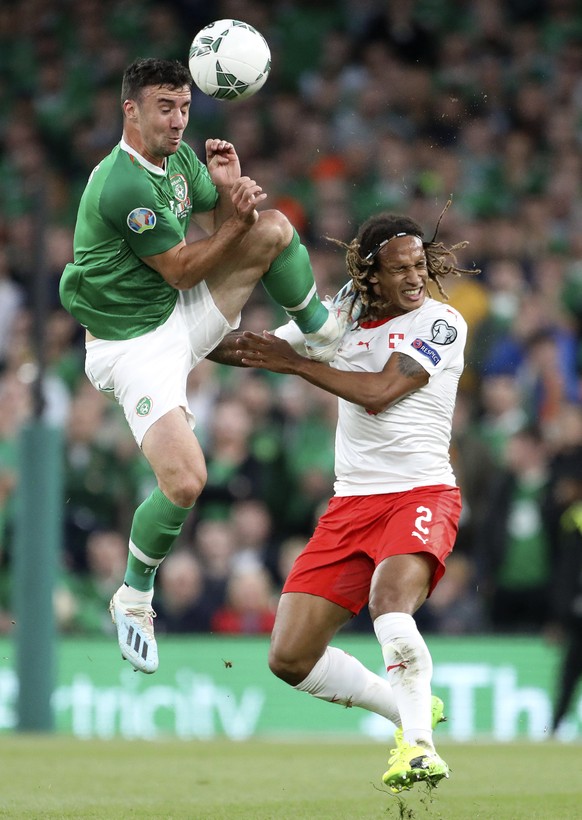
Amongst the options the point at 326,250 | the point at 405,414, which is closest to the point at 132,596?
the point at 405,414

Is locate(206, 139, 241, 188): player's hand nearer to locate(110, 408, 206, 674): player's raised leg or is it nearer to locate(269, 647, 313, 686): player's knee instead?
locate(110, 408, 206, 674): player's raised leg

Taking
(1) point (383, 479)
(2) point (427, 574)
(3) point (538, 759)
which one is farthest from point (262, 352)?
(3) point (538, 759)

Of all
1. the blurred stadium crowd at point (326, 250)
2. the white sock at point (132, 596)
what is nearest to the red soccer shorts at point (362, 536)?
the white sock at point (132, 596)

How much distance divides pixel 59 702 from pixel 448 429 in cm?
546

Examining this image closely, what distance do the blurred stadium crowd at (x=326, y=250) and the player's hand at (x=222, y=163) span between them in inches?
183

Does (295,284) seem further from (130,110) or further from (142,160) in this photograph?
(130,110)

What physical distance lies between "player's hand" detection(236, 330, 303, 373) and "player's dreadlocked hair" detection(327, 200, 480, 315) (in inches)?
18.5

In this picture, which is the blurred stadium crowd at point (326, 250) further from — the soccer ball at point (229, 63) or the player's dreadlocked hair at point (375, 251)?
the soccer ball at point (229, 63)

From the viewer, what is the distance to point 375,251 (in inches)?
270

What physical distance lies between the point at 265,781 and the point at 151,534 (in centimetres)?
205

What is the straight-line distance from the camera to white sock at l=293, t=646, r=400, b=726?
7.01 m

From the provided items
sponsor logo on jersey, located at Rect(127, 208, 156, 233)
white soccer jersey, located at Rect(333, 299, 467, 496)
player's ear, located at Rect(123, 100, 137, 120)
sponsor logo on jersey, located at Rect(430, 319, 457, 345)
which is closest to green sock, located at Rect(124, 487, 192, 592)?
white soccer jersey, located at Rect(333, 299, 467, 496)

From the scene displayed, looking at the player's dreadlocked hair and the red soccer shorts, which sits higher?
the player's dreadlocked hair

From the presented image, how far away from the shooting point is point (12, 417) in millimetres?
12156
